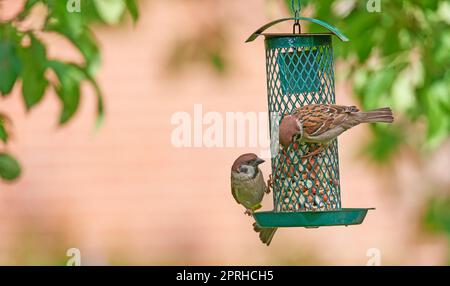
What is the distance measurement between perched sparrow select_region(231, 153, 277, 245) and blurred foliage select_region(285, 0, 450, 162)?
77 centimetres

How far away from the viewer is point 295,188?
4.51m

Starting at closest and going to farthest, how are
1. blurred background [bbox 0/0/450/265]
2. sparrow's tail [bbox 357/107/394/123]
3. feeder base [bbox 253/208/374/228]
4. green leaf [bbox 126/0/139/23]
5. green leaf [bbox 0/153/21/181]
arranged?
feeder base [bbox 253/208/374/228]
sparrow's tail [bbox 357/107/394/123]
green leaf [bbox 0/153/21/181]
green leaf [bbox 126/0/139/23]
blurred background [bbox 0/0/450/265]

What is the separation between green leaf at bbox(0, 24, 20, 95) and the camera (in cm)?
471

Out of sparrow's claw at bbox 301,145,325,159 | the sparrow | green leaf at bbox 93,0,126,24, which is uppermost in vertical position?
green leaf at bbox 93,0,126,24

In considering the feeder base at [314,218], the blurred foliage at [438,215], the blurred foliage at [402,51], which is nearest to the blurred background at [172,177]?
the blurred foliage at [438,215]

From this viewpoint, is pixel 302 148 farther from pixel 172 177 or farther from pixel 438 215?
pixel 172 177

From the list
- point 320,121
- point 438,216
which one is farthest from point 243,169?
point 438,216

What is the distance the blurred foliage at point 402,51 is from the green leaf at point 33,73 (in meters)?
1.36

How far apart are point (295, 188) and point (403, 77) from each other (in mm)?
1156

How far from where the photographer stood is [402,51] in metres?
5.24

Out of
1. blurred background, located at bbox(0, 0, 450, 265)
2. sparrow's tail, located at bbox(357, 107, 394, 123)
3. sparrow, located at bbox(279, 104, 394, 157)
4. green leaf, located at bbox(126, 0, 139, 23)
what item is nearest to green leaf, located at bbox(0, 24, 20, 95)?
green leaf, located at bbox(126, 0, 139, 23)

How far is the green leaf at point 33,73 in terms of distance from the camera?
4797 millimetres

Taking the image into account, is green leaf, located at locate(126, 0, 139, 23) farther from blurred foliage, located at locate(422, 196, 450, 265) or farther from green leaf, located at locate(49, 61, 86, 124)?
blurred foliage, located at locate(422, 196, 450, 265)

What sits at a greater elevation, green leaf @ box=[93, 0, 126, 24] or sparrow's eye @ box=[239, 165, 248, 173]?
green leaf @ box=[93, 0, 126, 24]
